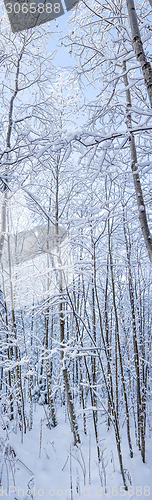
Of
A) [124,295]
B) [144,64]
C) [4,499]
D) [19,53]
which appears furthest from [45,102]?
[4,499]

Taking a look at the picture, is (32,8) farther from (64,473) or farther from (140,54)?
(64,473)

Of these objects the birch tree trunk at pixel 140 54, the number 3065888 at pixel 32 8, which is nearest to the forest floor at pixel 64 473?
the birch tree trunk at pixel 140 54

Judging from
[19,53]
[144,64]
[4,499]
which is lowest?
[4,499]

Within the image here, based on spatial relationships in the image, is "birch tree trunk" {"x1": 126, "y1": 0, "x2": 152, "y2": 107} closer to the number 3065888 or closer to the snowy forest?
the snowy forest

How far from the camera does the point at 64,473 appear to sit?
3875 mm

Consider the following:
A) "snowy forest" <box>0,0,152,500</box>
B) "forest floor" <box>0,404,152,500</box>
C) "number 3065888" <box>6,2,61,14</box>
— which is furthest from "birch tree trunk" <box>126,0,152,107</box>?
"forest floor" <box>0,404,152,500</box>

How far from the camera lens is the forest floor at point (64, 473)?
10.8 feet

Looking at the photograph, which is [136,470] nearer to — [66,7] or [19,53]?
[66,7]

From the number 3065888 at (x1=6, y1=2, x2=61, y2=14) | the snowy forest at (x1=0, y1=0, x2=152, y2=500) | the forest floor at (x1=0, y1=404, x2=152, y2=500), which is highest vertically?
the number 3065888 at (x1=6, y1=2, x2=61, y2=14)

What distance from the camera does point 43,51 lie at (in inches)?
178

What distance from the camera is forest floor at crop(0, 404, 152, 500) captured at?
10.8 ft

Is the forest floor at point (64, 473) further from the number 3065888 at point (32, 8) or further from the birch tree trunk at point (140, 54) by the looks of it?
the number 3065888 at point (32, 8)

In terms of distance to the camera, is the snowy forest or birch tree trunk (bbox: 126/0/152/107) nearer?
birch tree trunk (bbox: 126/0/152/107)

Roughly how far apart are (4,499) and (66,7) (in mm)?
6010
